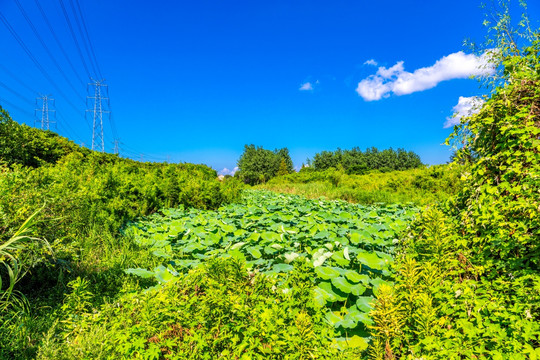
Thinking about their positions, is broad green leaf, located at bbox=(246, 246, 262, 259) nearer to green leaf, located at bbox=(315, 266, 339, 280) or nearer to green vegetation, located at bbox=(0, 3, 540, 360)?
green vegetation, located at bbox=(0, 3, 540, 360)

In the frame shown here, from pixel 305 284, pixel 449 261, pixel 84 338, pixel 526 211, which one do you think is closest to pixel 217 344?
pixel 305 284

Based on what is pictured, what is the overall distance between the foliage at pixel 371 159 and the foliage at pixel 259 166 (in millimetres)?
6099

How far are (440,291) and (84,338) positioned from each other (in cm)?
237

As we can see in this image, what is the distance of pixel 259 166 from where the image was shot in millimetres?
45000

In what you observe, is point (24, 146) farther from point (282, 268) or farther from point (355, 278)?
point (355, 278)

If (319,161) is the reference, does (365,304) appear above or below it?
below

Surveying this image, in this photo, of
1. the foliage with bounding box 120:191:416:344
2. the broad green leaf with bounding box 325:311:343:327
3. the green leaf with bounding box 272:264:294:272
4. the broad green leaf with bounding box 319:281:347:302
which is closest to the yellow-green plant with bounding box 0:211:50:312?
the foliage with bounding box 120:191:416:344

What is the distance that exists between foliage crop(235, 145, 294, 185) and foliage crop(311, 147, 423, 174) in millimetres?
6099

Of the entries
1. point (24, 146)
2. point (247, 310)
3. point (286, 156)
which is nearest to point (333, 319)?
point (247, 310)

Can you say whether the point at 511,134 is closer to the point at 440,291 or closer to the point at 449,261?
the point at 449,261

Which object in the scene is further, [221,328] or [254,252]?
[254,252]

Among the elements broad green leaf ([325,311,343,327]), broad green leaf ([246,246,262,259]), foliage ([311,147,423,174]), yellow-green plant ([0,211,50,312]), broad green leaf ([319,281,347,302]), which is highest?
foliage ([311,147,423,174])

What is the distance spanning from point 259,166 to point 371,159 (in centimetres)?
2095

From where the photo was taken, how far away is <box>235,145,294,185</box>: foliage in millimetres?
A: 44281
